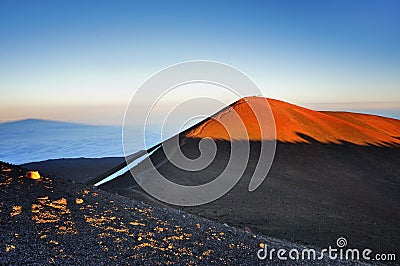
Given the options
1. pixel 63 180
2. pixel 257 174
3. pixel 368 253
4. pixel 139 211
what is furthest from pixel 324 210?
pixel 63 180

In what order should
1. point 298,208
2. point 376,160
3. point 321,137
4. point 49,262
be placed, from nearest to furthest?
point 49,262 → point 298,208 → point 376,160 → point 321,137

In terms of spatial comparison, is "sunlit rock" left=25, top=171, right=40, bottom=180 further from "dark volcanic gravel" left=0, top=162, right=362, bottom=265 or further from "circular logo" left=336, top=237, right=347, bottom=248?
"circular logo" left=336, top=237, right=347, bottom=248

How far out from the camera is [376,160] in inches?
779

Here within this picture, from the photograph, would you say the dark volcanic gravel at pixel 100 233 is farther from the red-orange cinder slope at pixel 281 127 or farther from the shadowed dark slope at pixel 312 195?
the red-orange cinder slope at pixel 281 127

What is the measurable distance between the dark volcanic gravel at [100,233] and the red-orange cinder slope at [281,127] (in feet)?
45.1

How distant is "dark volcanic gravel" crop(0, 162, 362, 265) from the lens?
4711 mm

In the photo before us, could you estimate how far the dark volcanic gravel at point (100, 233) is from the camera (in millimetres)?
4711

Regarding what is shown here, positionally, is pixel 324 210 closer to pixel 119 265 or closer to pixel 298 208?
pixel 298 208

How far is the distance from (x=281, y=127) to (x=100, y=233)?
65.9 ft

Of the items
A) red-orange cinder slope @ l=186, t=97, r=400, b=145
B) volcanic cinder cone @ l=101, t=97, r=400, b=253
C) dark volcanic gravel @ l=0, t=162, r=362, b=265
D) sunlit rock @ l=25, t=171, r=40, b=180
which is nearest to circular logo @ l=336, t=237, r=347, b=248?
volcanic cinder cone @ l=101, t=97, r=400, b=253

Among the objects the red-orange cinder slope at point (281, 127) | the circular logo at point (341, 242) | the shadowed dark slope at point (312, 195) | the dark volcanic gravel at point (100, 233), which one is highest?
the red-orange cinder slope at point (281, 127)

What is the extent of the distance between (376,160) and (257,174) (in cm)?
1043

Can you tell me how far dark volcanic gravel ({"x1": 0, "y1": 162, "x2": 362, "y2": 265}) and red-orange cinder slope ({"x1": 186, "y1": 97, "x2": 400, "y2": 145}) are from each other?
13745mm

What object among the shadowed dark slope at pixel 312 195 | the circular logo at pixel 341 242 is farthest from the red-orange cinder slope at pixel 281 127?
the circular logo at pixel 341 242
